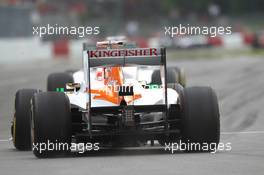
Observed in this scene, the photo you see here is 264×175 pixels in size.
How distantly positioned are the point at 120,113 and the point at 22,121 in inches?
88.1

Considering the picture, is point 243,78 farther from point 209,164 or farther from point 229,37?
point 229,37

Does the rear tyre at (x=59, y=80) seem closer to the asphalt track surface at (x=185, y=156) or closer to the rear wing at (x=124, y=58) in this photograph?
the asphalt track surface at (x=185, y=156)

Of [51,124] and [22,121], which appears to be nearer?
[51,124]

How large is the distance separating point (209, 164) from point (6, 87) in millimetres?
24555

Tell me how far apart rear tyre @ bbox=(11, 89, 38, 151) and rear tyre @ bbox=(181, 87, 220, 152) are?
9.12 ft

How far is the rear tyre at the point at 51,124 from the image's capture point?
1381 centimetres

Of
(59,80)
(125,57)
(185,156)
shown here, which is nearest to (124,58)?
(125,57)

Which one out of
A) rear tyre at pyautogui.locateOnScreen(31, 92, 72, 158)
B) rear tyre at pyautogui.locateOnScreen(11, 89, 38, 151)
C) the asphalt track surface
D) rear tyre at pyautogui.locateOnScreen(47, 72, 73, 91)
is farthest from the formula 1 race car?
rear tyre at pyautogui.locateOnScreen(47, 72, 73, 91)

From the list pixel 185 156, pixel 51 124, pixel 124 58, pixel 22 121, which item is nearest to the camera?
pixel 185 156

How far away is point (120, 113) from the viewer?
14047mm

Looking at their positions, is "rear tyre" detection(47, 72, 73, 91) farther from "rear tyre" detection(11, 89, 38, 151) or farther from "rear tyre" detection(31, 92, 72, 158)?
"rear tyre" detection(31, 92, 72, 158)

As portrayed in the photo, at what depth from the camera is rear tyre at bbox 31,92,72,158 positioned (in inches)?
544

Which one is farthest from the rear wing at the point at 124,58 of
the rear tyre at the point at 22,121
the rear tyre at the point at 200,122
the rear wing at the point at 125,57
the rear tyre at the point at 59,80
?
the rear tyre at the point at 59,80

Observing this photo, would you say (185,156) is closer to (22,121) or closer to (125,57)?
(125,57)
